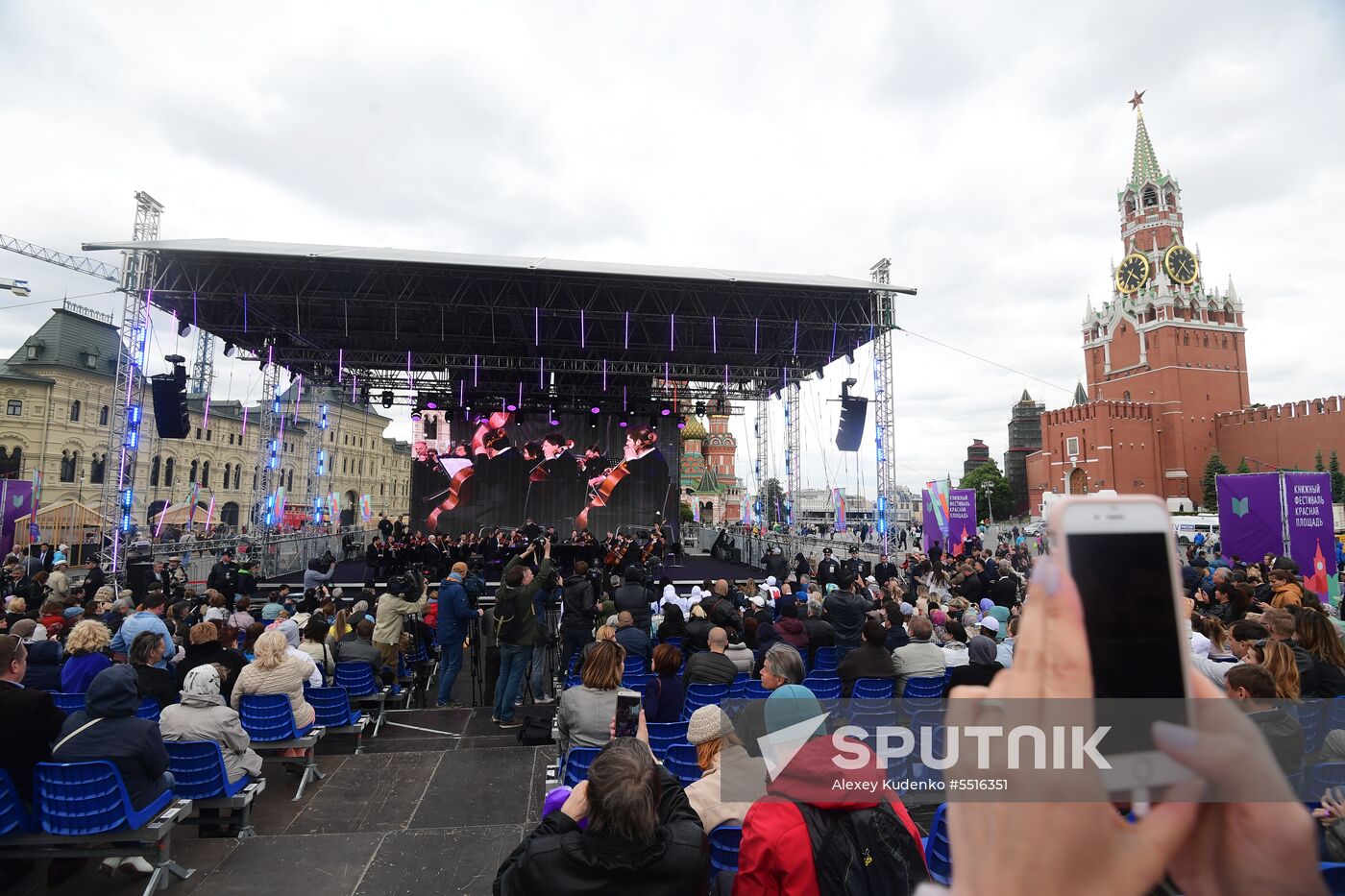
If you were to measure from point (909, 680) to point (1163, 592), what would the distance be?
531cm

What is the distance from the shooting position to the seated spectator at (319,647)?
6.31m

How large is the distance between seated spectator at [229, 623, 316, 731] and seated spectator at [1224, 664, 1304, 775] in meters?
6.14

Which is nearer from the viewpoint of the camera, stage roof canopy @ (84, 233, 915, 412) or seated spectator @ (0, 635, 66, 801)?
seated spectator @ (0, 635, 66, 801)

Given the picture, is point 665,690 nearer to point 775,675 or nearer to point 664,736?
point 664,736

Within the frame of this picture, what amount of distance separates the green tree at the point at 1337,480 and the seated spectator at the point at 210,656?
6102cm

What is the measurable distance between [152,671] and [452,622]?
300 cm

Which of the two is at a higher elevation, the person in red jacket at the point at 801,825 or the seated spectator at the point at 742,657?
the person in red jacket at the point at 801,825

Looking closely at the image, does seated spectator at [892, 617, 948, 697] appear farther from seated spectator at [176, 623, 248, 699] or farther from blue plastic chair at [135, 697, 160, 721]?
blue plastic chair at [135, 697, 160, 721]

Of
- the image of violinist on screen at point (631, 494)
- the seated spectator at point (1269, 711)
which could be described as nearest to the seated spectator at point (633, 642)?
the seated spectator at point (1269, 711)

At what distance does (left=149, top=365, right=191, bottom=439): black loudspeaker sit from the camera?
1498 centimetres

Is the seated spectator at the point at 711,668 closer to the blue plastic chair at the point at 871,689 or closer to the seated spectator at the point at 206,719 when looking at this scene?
the blue plastic chair at the point at 871,689

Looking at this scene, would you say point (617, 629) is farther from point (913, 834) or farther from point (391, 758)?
point (913, 834)

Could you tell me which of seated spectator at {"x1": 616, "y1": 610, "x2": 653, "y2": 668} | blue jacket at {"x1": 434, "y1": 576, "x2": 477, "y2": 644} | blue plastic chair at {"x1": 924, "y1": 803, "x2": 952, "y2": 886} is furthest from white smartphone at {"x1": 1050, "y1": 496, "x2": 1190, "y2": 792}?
blue jacket at {"x1": 434, "y1": 576, "x2": 477, "y2": 644}

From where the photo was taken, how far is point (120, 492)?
14.2 metres
